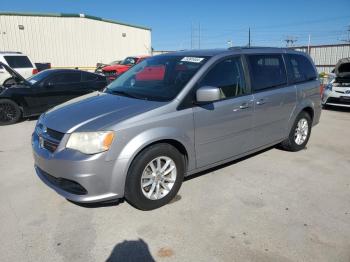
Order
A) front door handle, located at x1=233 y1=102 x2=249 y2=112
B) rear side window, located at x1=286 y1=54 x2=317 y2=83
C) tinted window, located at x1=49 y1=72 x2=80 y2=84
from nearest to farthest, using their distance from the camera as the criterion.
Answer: front door handle, located at x1=233 y1=102 x2=249 y2=112 < rear side window, located at x1=286 y1=54 x2=317 y2=83 < tinted window, located at x1=49 y1=72 x2=80 y2=84

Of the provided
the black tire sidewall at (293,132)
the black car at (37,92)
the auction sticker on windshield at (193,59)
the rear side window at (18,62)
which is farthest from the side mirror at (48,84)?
the rear side window at (18,62)

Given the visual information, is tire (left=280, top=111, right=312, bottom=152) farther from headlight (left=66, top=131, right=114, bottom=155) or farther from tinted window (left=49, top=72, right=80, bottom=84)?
tinted window (left=49, top=72, right=80, bottom=84)

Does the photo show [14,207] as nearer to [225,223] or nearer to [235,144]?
[225,223]

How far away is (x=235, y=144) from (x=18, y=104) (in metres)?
6.27

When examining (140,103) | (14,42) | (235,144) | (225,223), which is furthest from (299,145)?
(14,42)

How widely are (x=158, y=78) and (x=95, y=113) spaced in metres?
1.08

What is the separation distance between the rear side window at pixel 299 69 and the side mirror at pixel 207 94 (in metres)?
2.18

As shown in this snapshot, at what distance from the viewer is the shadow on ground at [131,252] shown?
110 inches

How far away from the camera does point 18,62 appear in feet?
47.6

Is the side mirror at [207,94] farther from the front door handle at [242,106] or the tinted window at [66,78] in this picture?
the tinted window at [66,78]

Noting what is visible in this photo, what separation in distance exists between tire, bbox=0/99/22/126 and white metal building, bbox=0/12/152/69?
69.0 ft

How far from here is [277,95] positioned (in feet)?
15.8

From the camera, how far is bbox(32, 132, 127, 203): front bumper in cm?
309

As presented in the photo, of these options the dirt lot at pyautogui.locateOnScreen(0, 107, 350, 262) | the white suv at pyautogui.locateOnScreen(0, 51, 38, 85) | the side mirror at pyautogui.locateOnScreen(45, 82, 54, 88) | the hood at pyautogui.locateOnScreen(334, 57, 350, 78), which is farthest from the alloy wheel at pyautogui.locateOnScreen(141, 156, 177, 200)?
the white suv at pyautogui.locateOnScreen(0, 51, 38, 85)
